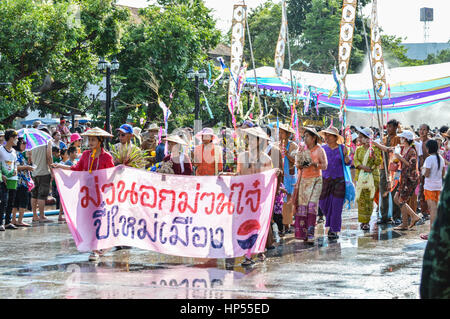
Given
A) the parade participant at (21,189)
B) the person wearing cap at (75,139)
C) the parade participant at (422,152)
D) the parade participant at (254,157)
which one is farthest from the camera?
the person wearing cap at (75,139)

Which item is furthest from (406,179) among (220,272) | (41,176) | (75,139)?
(41,176)

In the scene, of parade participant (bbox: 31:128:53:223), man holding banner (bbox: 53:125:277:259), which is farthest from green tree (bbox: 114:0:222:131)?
man holding banner (bbox: 53:125:277:259)

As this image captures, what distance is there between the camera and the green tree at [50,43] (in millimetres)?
20984

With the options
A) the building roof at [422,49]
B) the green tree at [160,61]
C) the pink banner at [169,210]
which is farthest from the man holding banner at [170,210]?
the building roof at [422,49]

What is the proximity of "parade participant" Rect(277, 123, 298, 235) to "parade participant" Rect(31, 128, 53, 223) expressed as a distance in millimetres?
A: 5235

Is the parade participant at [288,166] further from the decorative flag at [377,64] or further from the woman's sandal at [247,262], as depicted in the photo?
the decorative flag at [377,64]

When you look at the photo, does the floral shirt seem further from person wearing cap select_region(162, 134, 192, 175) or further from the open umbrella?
person wearing cap select_region(162, 134, 192, 175)

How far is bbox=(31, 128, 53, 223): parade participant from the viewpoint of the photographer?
583 inches

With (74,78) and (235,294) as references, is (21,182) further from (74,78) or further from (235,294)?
(74,78)

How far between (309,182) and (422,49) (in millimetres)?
102003

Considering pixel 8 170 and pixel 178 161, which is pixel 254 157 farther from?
pixel 8 170

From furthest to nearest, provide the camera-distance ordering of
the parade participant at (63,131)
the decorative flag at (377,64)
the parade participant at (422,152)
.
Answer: the parade participant at (63,131) < the decorative flag at (377,64) < the parade participant at (422,152)

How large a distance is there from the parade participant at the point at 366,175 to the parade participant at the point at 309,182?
2.25 meters

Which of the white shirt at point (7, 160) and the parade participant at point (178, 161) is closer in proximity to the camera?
the parade participant at point (178, 161)
